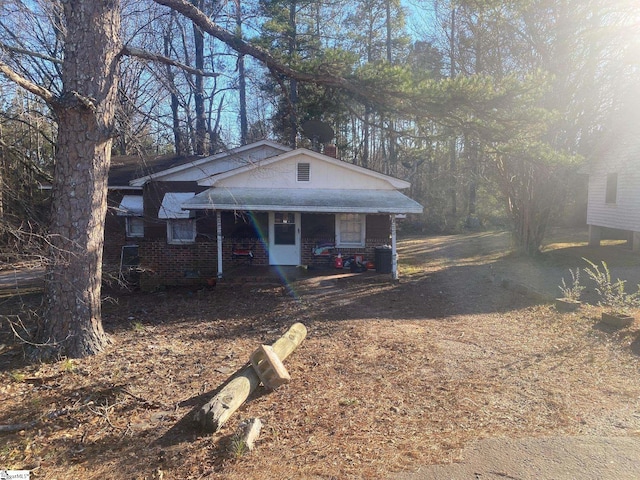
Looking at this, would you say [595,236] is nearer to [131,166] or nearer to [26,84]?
[131,166]

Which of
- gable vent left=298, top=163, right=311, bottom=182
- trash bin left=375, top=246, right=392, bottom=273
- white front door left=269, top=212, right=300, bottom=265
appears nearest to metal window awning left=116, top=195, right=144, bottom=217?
white front door left=269, top=212, right=300, bottom=265

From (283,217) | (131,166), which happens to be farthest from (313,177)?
(131,166)

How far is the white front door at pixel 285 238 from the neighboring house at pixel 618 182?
39.8 ft

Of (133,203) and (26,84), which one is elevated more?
(26,84)

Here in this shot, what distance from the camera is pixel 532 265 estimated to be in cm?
1537

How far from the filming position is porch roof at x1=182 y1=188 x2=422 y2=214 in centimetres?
1161

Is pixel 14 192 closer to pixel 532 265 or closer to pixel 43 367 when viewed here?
pixel 43 367

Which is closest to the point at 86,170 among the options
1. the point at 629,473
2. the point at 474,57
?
the point at 629,473

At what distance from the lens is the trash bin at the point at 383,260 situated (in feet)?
42.9

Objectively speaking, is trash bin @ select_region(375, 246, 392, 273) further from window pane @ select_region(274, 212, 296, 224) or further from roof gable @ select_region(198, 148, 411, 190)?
window pane @ select_region(274, 212, 296, 224)

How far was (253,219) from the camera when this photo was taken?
1368cm

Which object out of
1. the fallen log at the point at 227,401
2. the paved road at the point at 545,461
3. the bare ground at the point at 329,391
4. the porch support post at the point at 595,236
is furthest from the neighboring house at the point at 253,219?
the porch support post at the point at 595,236

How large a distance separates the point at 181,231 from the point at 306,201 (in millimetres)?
4598

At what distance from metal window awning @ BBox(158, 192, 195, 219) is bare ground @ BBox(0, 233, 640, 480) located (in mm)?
4159
